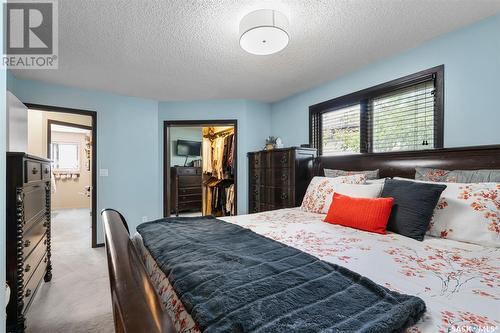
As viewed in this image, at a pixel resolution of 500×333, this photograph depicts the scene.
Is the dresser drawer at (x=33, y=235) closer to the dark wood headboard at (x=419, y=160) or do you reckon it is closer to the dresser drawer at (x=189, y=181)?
the dark wood headboard at (x=419, y=160)

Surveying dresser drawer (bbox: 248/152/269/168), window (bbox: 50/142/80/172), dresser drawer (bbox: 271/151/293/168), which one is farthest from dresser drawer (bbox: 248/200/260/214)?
window (bbox: 50/142/80/172)

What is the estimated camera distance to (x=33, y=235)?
1.88 m

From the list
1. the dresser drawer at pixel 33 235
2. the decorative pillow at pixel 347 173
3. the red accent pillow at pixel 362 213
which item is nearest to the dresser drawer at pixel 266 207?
the decorative pillow at pixel 347 173

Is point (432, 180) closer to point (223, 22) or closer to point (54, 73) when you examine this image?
point (223, 22)

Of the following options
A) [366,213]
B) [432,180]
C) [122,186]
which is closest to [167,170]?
[122,186]

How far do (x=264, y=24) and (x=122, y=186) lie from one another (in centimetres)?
327

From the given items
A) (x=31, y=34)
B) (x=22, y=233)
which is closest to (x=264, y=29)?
(x=31, y=34)

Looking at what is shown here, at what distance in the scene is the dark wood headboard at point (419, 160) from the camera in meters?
1.79

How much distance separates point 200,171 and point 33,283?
4287 mm

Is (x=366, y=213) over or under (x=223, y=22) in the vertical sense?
under

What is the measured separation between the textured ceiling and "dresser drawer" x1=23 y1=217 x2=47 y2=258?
1.62m

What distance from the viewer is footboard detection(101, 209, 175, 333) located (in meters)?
0.54

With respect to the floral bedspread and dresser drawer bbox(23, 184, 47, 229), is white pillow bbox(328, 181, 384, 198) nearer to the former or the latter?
the floral bedspread

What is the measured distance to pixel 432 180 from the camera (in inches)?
74.6
